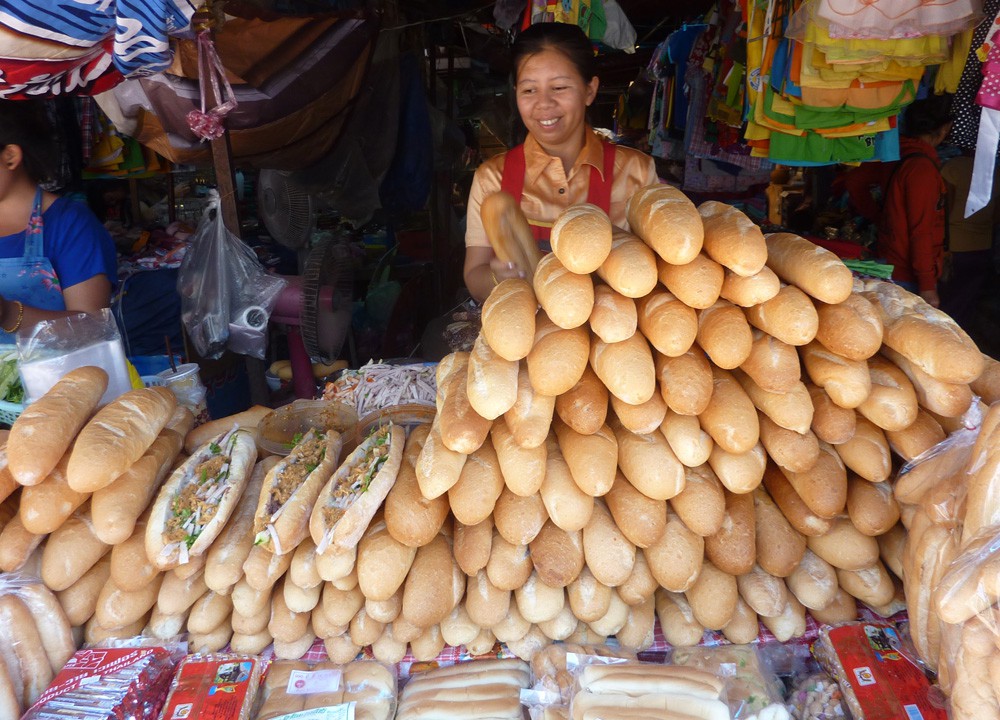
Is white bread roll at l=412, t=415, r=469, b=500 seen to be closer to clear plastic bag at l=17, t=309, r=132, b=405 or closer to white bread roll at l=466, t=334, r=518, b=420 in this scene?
white bread roll at l=466, t=334, r=518, b=420

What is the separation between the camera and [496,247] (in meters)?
1.88

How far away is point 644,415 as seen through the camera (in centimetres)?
142

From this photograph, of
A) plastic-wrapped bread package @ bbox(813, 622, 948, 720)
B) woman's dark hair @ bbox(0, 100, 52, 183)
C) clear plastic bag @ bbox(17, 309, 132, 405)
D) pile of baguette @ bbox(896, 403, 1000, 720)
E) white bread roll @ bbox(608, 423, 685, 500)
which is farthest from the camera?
woman's dark hair @ bbox(0, 100, 52, 183)

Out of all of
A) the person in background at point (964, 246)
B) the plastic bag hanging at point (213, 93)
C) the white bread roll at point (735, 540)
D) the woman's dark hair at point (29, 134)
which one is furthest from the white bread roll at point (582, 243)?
the person in background at point (964, 246)

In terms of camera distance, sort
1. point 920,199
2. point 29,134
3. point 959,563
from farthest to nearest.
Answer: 1. point 920,199
2. point 29,134
3. point 959,563

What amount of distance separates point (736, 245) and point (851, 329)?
0.33 metres

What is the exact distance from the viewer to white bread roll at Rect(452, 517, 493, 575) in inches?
57.4

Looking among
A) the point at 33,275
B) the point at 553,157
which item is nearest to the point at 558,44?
the point at 553,157

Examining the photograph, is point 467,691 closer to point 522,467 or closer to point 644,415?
point 522,467

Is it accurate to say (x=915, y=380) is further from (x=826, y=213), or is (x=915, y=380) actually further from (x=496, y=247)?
(x=826, y=213)

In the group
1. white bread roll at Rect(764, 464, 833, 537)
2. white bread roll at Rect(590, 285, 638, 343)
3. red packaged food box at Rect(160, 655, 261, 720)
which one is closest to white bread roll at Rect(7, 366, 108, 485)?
red packaged food box at Rect(160, 655, 261, 720)

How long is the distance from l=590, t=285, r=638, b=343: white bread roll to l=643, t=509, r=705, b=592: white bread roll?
1.62ft

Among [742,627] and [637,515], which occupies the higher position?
[637,515]

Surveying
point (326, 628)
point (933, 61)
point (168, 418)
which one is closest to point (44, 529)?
point (168, 418)
